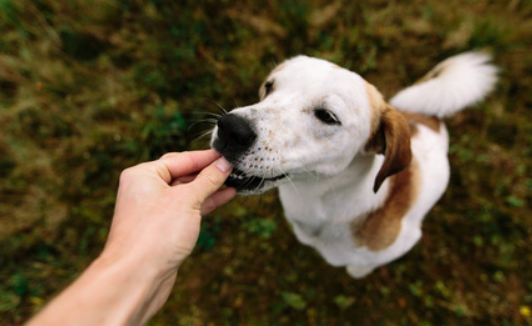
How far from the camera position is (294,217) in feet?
7.75

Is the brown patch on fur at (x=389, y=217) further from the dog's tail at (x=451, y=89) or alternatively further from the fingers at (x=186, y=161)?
the fingers at (x=186, y=161)

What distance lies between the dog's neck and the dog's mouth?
1.06 ft

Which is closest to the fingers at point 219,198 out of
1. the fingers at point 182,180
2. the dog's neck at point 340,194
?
the fingers at point 182,180

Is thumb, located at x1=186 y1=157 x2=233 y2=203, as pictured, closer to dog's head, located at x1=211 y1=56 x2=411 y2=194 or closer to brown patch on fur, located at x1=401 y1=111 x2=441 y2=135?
dog's head, located at x1=211 y1=56 x2=411 y2=194

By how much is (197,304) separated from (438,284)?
282cm

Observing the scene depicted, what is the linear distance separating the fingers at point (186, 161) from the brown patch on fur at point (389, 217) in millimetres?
1284

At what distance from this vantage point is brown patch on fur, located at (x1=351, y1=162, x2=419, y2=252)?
2.19 m

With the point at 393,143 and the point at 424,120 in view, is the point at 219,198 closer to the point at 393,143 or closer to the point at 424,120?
the point at 393,143

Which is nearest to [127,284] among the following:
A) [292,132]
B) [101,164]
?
[292,132]

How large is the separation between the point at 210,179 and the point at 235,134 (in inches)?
10.8

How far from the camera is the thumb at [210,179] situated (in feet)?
4.61

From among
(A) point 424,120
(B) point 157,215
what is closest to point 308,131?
(B) point 157,215

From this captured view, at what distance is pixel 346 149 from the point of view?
1698 mm

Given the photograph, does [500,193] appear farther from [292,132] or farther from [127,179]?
[127,179]
